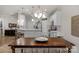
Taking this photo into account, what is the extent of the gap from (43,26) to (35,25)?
10 cm

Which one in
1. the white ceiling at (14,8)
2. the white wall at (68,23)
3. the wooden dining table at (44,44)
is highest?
the white ceiling at (14,8)

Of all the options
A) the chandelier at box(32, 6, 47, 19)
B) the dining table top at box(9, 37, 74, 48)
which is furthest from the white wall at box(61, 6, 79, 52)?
the chandelier at box(32, 6, 47, 19)

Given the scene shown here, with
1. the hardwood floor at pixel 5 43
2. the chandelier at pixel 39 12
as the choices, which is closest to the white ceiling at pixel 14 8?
the chandelier at pixel 39 12

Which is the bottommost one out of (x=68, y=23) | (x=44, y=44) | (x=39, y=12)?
(x=44, y=44)

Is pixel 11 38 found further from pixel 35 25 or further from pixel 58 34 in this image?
pixel 58 34

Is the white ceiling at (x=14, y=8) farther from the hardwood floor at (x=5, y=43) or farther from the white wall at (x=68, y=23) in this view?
the hardwood floor at (x=5, y=43)

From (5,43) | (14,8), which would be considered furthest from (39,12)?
(5,43)

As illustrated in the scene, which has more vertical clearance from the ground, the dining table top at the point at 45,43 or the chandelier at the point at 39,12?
the chandelier at the point at 39,12

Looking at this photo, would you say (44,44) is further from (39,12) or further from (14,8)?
(14,8)

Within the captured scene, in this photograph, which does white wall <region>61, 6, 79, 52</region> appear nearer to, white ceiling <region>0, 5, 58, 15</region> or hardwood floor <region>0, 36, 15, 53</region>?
white ceiling <region>0, 5, 58, 15</region>
